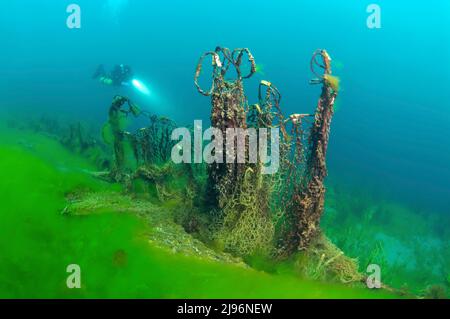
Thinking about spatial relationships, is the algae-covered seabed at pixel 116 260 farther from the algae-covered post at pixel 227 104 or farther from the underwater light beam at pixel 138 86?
the underwater light beam at pixel 138 86

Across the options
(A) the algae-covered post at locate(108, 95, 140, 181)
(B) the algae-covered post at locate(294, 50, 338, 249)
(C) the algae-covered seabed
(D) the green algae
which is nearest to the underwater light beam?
(A) the algae-covered post at locate(108, 95, 140, 181)

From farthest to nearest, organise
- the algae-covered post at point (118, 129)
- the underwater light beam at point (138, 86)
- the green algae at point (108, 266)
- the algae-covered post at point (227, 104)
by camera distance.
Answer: the underwater light beam at point (138, 86) < the algae-covered post at point (118, 129) < the algae-covered post at point (227, 104) < the green algae at point (108, 266)

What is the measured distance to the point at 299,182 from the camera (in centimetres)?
523

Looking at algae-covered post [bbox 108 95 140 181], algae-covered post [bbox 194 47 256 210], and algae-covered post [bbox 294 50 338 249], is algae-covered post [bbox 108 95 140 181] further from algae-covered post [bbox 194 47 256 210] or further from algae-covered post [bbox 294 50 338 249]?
Answer: algae-covered post [bbox 294 50 338 249]

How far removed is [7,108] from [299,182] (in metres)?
18.1

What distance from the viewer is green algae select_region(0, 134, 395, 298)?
421 centimetres

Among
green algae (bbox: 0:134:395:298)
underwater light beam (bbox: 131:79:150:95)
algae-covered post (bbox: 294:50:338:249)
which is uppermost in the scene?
underwater light beam (bbox: 131:79:150:95)

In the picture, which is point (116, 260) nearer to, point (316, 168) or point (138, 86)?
point (316, 168)

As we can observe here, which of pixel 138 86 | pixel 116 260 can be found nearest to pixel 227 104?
pixel 116 260

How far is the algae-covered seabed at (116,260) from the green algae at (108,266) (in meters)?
0.01

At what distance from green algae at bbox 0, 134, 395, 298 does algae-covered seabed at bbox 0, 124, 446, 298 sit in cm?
1

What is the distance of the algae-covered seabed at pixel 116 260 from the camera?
4223mm

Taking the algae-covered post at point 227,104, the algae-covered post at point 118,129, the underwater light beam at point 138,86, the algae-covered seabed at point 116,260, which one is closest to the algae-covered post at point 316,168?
the algae-covered seabed at point 116,260

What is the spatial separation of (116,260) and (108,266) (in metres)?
0.11
